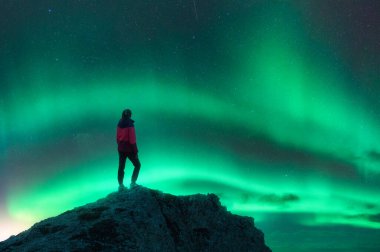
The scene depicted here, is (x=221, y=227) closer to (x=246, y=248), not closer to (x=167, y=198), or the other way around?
(x=246, y=248)

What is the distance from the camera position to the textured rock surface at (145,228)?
15578 millimetres

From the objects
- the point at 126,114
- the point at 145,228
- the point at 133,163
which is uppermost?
Result: the point at 126,114

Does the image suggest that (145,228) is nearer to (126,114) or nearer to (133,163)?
(133,163)

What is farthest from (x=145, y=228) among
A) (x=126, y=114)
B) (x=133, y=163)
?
(x=126, y=114)

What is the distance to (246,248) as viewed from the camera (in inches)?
759

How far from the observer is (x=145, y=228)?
54.6 ft

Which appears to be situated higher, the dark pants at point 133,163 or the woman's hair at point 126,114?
the woman's hair at point 126,114

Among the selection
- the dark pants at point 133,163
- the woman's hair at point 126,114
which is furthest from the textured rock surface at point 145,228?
the woman's hair at point 126,114

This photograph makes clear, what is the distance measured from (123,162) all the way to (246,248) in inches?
258

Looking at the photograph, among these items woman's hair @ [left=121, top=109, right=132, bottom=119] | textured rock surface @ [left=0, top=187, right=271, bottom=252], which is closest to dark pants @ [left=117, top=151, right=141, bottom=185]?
woman's hair @ [left=121, top=109, right=132, bottom=119]

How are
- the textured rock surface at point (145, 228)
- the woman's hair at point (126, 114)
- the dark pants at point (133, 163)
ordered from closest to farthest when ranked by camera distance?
the textured rock surface at point (145, 228), the woman's hair at point (126, 114), the dark pants at point (133, 163)

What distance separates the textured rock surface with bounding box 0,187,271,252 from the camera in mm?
15578

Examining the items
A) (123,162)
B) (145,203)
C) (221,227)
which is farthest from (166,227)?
(123,162)

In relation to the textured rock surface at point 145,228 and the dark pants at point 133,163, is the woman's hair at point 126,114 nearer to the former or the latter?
the dark pants at point 133,163
